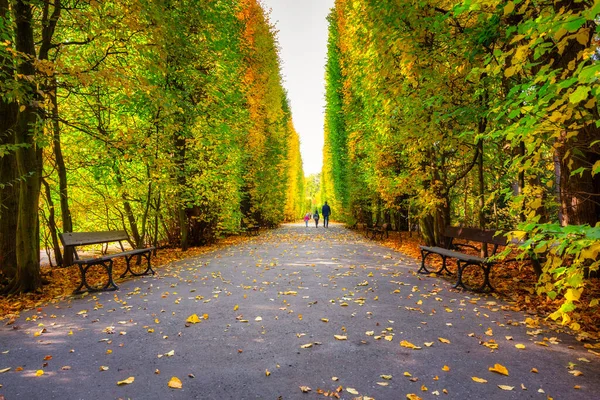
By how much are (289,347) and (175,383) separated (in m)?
1.19

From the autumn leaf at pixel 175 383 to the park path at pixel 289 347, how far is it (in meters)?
0.05

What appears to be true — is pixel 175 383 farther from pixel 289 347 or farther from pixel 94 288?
pixel 94 288

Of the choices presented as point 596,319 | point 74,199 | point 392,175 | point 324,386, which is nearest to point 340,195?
point 392,175

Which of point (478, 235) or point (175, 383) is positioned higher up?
point (478, 235)

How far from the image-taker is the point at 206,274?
7.71m

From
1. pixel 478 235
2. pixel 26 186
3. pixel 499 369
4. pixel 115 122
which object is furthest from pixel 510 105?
pixel 115 122

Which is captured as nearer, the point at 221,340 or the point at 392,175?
the point at 221,340

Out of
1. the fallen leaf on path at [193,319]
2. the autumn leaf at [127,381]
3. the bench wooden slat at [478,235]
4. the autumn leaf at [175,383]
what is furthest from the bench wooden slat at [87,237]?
the bench wooden slat at [478,235]

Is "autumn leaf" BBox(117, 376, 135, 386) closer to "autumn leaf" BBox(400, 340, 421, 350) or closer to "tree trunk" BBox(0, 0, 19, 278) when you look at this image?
"autumn leaf" BBox(400, 340, 421, 350)

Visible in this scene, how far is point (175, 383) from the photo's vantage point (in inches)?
113

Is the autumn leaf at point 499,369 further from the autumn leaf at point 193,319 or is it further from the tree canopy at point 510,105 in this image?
the autumn leaf at point 193,319

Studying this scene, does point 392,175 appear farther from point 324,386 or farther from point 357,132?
point 324,386

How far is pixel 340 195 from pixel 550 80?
2450cm

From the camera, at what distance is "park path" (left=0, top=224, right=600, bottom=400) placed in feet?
9.14
